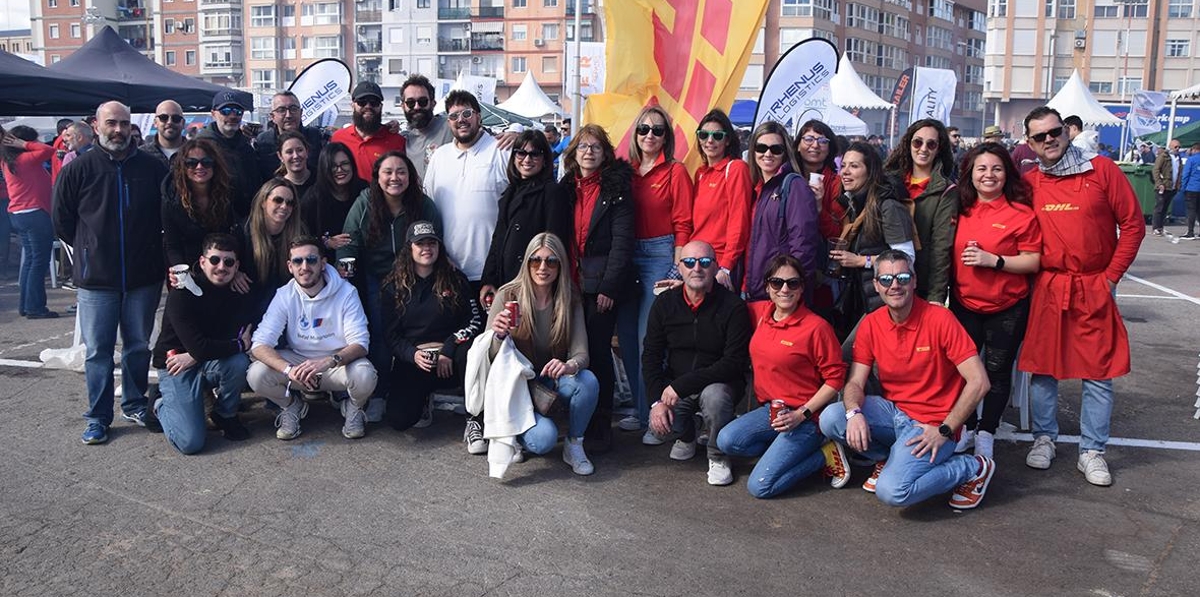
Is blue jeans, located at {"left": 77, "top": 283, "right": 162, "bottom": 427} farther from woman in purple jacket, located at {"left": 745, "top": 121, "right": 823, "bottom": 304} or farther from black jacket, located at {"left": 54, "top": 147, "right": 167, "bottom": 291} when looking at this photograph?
woman in purple jacket, located at {"left": 745, "top": 121, "right": 823, "bottom": 304}

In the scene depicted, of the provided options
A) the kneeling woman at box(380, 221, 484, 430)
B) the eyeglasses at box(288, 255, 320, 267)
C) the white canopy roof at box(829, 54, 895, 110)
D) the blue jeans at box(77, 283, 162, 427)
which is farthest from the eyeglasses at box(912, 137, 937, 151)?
the white canopy roof at box(829, 54, 895, 110)

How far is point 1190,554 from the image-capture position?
4414 millimetres

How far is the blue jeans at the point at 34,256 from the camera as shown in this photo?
10.2m

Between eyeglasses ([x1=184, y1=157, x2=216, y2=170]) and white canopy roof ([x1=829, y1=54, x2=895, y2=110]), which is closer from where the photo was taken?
eyeglasses ([x1=184, y1=157, x2=216, y2=170])

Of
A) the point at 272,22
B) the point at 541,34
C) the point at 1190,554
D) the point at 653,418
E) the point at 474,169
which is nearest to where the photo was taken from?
the point at 1190,554

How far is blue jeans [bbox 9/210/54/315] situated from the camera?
10.2 meters

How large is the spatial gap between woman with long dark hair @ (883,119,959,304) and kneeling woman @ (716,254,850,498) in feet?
2.45

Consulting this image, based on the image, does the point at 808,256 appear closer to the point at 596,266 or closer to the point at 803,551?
the point at 596,266

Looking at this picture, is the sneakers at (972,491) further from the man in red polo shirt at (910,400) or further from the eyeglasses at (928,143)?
the eyeglasses at (928,143)

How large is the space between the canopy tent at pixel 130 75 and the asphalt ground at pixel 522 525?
27.3ft

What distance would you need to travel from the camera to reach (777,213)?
5.73 m

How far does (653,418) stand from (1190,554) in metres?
2.61

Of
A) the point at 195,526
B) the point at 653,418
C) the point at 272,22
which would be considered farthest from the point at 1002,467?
the point at 272,22

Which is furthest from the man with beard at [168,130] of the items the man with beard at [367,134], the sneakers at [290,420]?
the sneakers at [290,420]
